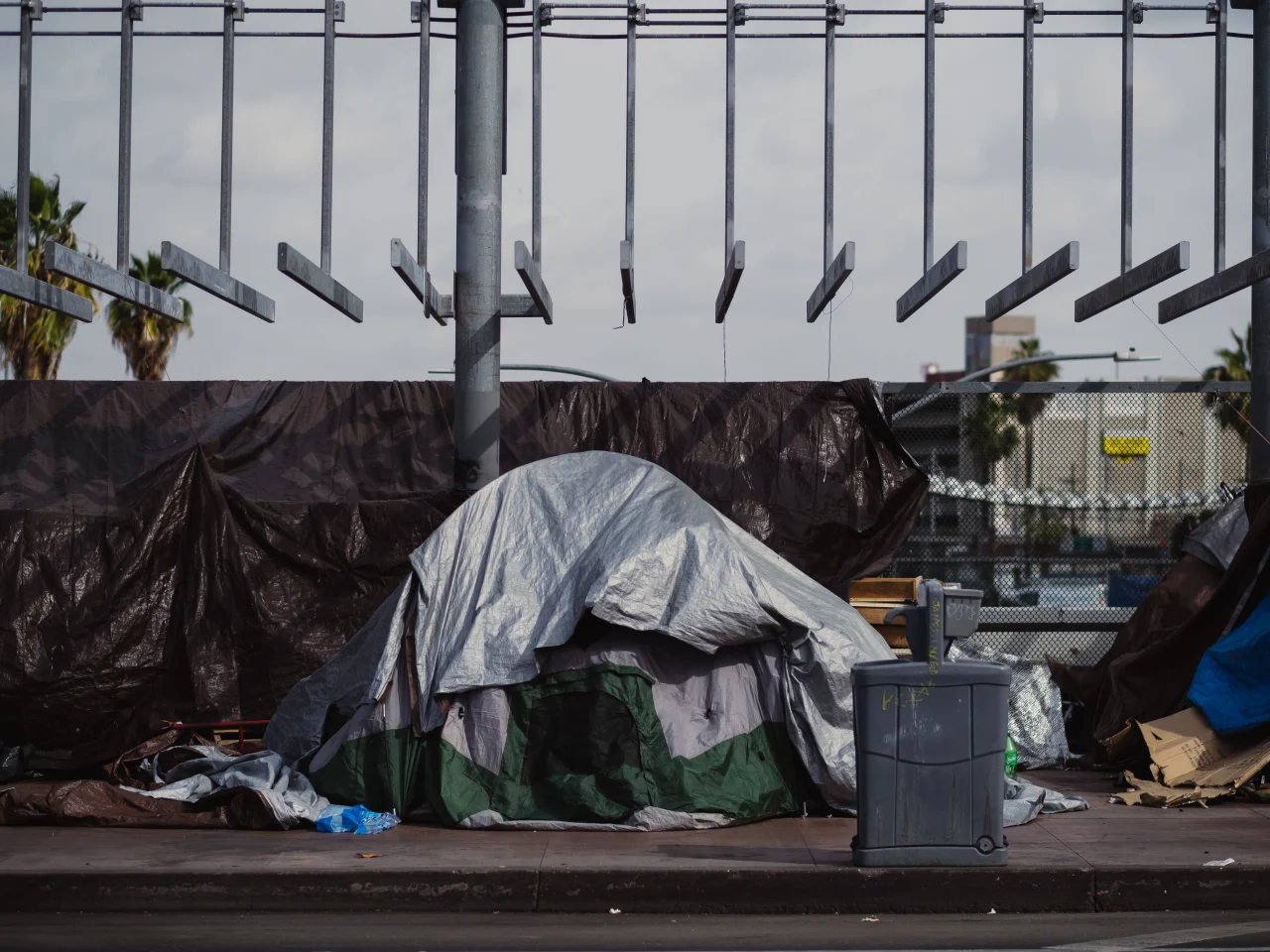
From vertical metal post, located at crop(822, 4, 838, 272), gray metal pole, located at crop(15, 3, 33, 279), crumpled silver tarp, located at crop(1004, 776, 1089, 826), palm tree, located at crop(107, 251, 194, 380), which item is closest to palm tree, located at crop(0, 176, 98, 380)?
palm tree, located at crop(107, 251, 194, 380)

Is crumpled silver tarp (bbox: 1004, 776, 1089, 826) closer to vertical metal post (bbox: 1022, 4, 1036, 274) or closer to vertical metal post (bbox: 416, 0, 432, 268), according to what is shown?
vertical metal post (bbox: 1022, 4, 1036, 274)

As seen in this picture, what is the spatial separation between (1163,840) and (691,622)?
280 centimetres

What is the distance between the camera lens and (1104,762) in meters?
10.2

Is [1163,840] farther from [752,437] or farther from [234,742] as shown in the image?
[234,742]

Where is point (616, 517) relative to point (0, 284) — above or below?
below

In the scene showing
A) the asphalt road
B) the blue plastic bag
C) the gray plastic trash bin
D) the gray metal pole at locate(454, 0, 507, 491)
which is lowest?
the asphalt road

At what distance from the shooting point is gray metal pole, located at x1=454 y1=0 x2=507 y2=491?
1024cm

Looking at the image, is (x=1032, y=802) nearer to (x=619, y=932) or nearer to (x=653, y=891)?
(x=653, y=891)

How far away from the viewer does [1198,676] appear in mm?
9820

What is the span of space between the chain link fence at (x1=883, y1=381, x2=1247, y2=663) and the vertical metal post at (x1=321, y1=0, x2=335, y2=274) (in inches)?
168

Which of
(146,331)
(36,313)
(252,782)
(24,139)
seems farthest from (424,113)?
(146,331)

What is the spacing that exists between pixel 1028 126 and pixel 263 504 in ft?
19.8

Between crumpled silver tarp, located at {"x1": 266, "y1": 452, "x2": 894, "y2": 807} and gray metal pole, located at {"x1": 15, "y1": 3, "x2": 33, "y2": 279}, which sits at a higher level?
gray metal pole, located at {"x1": 15, "y1": 3, "x2": 33, "y2": 279}

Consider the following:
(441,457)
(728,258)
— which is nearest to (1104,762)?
(728,258)
